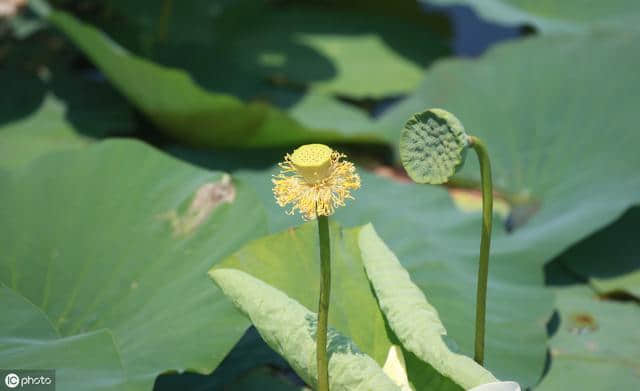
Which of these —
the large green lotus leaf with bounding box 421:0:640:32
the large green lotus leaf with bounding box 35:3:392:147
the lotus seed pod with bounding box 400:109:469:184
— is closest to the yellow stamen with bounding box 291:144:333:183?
the lotus seed pod with bounding box 400:109:469:184

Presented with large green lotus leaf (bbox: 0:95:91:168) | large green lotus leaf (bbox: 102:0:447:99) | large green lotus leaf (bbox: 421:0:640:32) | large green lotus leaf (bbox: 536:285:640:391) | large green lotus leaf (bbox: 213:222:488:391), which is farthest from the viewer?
large green lotus leaf (bbox: 102:0:447:99)

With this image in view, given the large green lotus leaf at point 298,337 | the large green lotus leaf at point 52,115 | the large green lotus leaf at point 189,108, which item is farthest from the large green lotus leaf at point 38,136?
the large green lotus leaf at point 298,337

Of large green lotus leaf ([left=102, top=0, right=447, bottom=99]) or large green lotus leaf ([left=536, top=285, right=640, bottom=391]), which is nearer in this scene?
large green lotus leaf ([left=536, top=285, right=640, bottom=391])

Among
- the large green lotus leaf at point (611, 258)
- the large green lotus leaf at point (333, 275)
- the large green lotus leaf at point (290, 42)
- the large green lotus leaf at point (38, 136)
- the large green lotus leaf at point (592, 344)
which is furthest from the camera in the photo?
the large green lotus leaf at point (290, 42)

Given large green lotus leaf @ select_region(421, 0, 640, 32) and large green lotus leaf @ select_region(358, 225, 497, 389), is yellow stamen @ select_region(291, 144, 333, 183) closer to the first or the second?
large green lotus leaf @ select_region(358, 225, 497, 389)

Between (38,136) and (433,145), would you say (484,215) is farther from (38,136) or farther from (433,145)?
(38,136)

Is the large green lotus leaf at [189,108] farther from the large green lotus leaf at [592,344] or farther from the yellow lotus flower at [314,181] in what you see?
the yellow lotus flower at [314,181]
